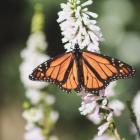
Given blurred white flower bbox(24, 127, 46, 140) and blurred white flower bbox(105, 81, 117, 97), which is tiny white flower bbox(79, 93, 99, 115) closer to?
blurred white flower bbox(105, 81, 117, 97)

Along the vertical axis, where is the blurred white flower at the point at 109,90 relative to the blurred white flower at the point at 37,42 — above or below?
below

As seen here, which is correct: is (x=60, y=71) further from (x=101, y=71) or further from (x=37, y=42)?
(x=37, y=42)

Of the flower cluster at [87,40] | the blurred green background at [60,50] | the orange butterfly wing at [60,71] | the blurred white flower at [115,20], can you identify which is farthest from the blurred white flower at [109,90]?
the blurred white flower at [115,20]

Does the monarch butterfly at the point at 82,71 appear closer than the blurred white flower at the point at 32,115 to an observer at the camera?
Yes

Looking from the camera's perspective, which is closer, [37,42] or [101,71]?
[101,71]

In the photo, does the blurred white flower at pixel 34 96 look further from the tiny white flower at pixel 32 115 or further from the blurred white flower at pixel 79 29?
the blurred white flower at pixel 79 29

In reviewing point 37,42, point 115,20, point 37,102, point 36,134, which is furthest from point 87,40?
point 115,20

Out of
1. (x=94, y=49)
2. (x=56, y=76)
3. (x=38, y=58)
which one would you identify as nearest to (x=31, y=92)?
(x=38, y=58)
